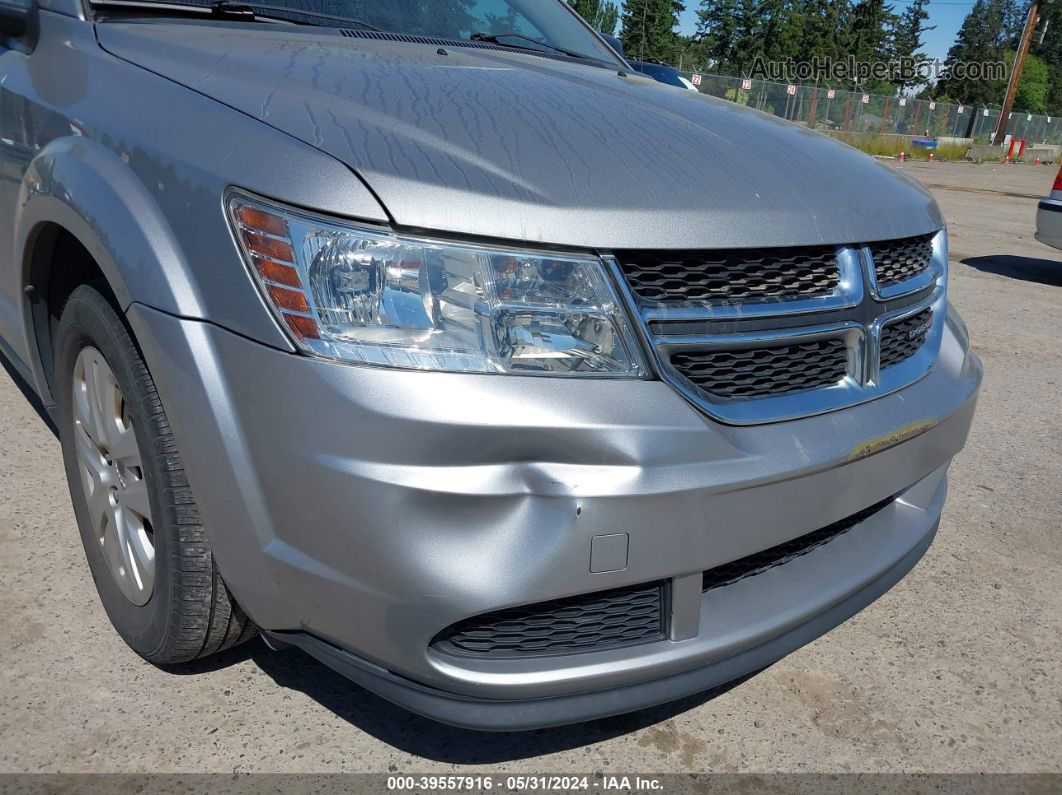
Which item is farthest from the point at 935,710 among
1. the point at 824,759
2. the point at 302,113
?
the point at 302,113

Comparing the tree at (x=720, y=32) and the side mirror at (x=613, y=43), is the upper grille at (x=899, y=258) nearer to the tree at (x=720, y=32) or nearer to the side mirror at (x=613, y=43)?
the side mirror at (x=613, y=43)

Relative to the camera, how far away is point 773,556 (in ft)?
5.84

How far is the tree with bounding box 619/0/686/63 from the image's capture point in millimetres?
42438

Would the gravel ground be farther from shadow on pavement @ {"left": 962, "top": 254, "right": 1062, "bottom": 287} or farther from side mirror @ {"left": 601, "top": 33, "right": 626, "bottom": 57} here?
shadow on pavement @ {"left": 962, "top": 254, "right": 1062, "bottom": 287}

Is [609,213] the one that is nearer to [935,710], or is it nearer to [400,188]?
[400,188]

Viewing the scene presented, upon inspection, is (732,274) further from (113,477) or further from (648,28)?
(648,28)

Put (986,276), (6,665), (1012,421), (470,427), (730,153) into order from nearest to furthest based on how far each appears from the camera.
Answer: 1. (470,427)
2. (730,153)
3. (6,665)
4. (1012,421)
5. (986,276)

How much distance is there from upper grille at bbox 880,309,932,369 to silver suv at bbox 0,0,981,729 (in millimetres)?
14

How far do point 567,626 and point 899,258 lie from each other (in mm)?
1123

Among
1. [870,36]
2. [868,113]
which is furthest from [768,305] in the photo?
[870,36]

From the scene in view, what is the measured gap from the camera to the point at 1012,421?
400cm

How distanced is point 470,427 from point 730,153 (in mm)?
871

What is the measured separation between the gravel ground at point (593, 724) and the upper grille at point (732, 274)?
969mm

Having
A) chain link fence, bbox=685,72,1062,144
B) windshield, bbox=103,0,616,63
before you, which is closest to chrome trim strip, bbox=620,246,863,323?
windshield, bbox=103,0,616,63
